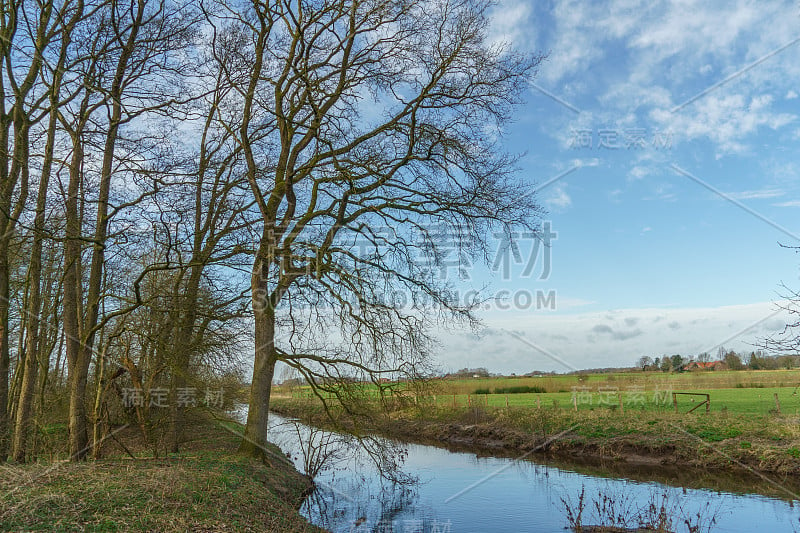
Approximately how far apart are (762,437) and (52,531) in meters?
20.1

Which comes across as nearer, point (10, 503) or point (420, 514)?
point (10, 503)

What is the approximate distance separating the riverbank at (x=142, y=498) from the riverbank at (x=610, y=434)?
147 inches

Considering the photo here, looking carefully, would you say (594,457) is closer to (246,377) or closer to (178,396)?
(246,377)

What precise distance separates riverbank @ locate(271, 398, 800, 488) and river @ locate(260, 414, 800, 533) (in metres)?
1.69

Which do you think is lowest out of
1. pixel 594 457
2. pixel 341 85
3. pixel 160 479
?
pixel 594 457

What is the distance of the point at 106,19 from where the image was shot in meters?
12.6

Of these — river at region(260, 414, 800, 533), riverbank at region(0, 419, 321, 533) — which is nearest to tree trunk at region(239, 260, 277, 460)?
river at region(260, 414, 800, 533)

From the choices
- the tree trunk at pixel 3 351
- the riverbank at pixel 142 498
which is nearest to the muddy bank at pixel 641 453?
the riverbank at pixel 142 498

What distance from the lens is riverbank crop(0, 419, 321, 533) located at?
676 cm

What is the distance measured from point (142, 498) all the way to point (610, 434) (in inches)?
734

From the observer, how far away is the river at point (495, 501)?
38.2ft

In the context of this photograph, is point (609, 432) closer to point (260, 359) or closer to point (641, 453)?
point (641, 453)

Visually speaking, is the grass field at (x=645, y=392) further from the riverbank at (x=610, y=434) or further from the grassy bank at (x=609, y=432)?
the riverbank at (x=610, y=434)

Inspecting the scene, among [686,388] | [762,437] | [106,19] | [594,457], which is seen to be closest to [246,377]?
[106,19]
